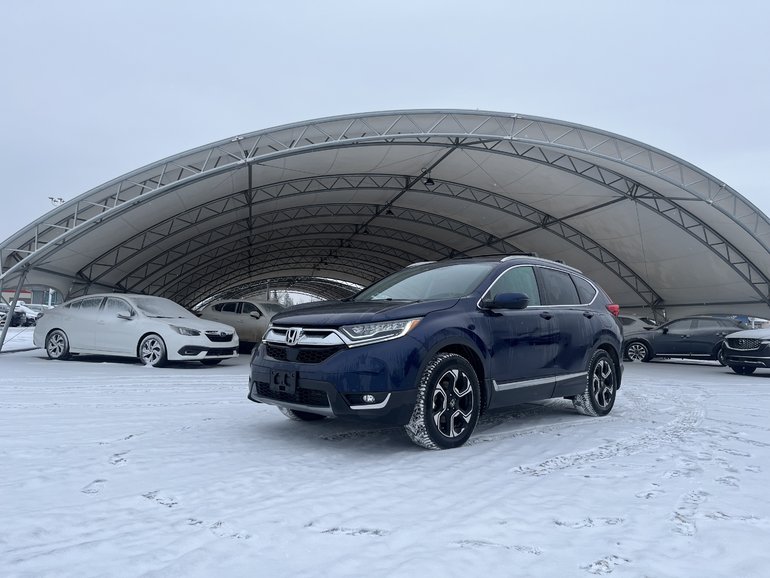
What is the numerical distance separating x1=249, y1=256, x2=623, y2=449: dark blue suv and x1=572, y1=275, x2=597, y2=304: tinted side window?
0.39 metres

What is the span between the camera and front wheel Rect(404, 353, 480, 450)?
427cm

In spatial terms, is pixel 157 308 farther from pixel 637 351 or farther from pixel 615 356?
pixel 637 351

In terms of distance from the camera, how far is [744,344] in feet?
42.0

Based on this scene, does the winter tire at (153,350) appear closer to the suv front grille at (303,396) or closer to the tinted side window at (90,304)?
the tinted side window at (90,304)

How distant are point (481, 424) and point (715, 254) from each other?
1665cm

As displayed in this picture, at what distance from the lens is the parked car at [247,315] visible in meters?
17.1

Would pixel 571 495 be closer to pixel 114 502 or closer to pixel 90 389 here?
pixel 114 502

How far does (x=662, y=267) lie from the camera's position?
70.3ft

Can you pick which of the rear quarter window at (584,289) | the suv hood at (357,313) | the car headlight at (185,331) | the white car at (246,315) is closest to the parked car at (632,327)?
the white car at (246,315)

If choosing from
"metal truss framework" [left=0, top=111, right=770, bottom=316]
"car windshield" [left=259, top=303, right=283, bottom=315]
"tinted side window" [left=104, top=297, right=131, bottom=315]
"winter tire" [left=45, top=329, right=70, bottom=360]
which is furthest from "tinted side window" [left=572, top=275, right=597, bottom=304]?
"car windshield" [left=259, top=303, right=283, bottom=315]

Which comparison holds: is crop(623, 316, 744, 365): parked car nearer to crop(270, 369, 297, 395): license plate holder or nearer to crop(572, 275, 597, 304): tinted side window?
crop(572, 275, 597, 304): tinted side window

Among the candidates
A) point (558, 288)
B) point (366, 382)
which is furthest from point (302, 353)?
point (558, 288)

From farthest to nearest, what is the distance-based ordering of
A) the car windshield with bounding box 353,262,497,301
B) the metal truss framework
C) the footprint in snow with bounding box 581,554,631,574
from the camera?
the metal truss framework
the car windshield with bounding box 353,262,497,301
the footprint in snow with bounding box 581,554,631,574

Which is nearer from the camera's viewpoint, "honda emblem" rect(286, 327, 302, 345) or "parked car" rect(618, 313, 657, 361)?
"honda emblem" rect(286, 327, 302, 345)
